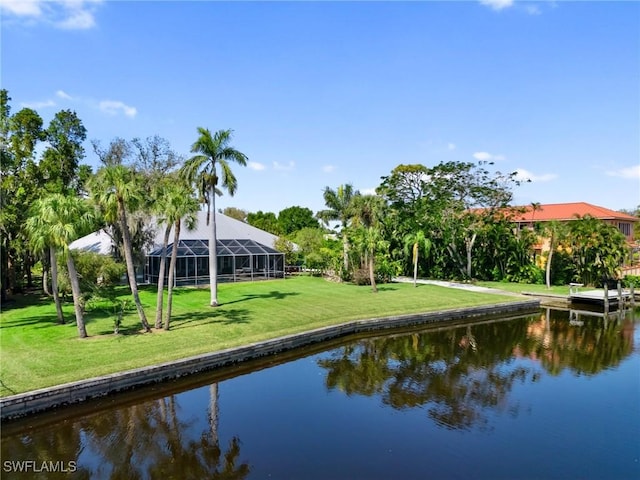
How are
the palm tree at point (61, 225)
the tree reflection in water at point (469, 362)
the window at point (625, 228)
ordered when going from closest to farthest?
1. the tree reflection in water at point (469, 362)
2. the palm tree at point (61, 225)
3. the window at point (625, 228)

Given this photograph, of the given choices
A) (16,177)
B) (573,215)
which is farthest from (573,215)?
(16,177)

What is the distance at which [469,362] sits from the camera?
52.5ft

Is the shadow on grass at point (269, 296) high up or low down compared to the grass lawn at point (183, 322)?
up

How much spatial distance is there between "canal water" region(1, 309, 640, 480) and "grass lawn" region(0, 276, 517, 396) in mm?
1352

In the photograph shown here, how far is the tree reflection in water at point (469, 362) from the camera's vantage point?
1219cm

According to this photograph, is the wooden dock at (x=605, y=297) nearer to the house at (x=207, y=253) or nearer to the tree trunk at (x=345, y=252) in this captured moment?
the tree trunk at (x=345, y=252)

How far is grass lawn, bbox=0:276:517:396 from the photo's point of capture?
12805 mm

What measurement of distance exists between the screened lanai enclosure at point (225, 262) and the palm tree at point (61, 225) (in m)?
13.7

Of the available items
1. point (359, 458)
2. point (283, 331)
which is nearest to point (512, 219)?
point (283, 331)

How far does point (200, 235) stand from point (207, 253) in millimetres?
3523

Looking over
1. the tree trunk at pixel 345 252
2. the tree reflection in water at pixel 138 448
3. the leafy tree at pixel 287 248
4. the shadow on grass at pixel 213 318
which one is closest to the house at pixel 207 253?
the leafy tree at pixel 287 248

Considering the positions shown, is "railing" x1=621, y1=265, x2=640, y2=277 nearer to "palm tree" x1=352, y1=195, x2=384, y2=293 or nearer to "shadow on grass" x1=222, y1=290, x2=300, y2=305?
"palm tree" x1=352, y1=195, x2=384, y2=293

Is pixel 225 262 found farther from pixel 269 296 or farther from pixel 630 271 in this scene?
pixel 630 271

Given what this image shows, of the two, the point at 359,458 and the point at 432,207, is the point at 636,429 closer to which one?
the point at 359,458
